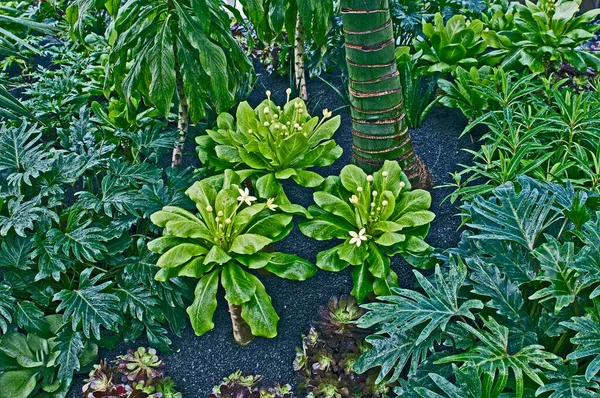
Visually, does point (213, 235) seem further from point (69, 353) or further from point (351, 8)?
point (351, 8)

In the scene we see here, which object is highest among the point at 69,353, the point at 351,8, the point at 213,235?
the point at 351,8

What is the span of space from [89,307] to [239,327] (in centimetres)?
65

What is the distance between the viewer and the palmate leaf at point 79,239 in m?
2.51

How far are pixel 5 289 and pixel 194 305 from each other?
0.83m

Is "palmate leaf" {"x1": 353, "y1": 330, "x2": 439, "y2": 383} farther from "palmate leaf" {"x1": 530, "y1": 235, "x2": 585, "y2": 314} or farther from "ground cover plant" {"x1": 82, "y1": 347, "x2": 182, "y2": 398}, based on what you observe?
"ground cover plant" {"x1": 82, "y1": 347, "x2": 182, "y2": 398}

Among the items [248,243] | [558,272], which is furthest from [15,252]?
[558,272]

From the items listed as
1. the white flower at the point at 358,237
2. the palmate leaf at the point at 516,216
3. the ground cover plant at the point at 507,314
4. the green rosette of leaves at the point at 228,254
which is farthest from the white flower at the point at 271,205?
the palmate leaf at the point at 516,216

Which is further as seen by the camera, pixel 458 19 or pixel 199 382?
pixel 458 19

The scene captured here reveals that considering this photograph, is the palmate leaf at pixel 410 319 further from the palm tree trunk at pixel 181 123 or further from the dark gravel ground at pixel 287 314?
the palm tree trunk at pixel 181 123

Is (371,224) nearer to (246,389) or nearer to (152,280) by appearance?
(246,389)

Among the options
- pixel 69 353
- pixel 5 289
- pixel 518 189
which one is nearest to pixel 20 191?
pixel 5 289

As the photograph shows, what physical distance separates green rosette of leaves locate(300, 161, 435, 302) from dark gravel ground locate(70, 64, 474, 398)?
30 cm

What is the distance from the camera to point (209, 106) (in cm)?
354

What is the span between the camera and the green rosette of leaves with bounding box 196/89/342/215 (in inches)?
109
